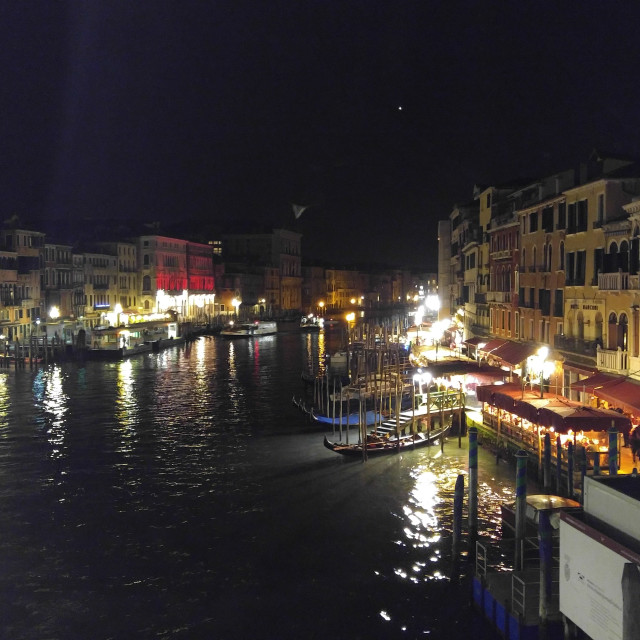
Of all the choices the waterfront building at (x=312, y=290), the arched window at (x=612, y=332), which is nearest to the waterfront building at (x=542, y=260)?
the arched window at (x=612, y=332)

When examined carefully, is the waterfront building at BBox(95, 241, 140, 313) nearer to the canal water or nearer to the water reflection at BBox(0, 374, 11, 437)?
the water reflection at BBox(0, 374, 11, 437)

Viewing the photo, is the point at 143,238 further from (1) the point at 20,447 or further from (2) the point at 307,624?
(2) the point at 307,624

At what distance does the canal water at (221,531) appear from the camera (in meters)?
12.3

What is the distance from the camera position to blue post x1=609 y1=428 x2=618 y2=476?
48.8ft

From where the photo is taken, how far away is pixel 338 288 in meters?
136

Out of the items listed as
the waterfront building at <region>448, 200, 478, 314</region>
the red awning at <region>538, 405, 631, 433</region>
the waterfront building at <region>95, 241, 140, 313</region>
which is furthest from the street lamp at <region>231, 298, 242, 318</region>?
the red awning at <region>538, 405, 631, 433</region>

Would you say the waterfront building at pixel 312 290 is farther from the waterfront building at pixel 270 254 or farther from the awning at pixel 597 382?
the awning at pixel 597 382

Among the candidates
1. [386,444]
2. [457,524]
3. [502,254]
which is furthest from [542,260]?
[457,524]

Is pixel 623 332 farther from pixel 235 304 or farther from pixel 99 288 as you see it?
pixel 235 304

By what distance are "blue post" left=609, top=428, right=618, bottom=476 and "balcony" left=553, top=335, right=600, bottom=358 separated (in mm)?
6483

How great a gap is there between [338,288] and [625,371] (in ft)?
382

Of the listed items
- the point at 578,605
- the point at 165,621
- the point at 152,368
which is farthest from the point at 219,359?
the point at 578,605

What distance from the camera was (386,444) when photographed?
22.2 m

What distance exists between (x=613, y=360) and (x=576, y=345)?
9.24 feet
